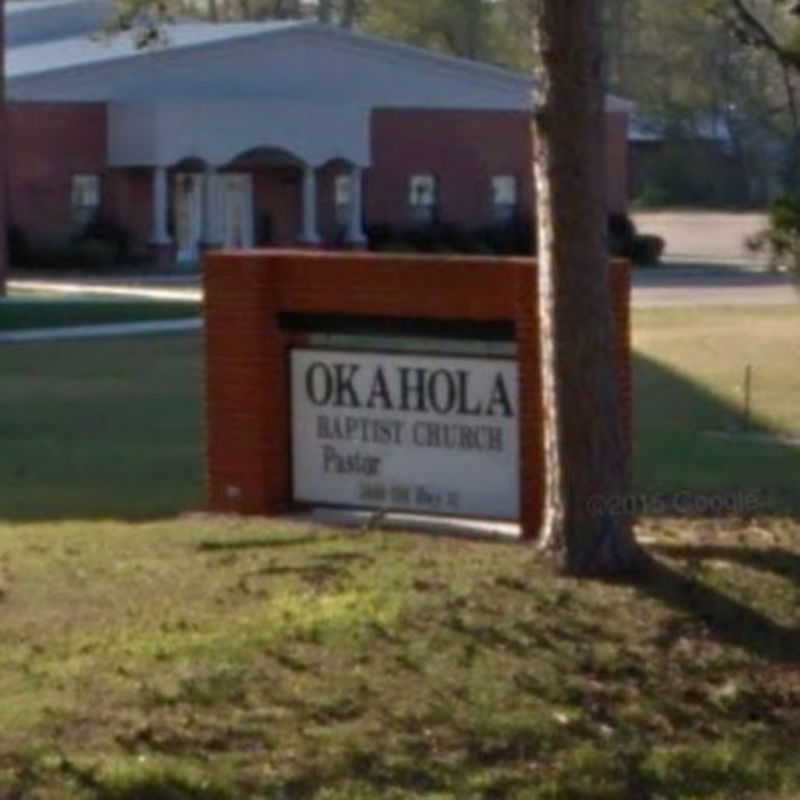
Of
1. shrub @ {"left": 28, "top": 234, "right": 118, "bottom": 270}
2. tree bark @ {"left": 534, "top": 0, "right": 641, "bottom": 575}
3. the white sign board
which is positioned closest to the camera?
tree bark @ {"left": 534, "top": 0, "right": 641, "bottom": 575}

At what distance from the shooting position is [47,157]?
7088 cm

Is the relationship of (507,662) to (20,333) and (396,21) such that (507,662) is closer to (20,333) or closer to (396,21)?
(20,333)

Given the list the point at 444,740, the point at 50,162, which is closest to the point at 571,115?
the point at 444,740

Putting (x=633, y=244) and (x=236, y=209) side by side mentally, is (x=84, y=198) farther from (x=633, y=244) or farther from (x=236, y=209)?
(x=633, y=244)

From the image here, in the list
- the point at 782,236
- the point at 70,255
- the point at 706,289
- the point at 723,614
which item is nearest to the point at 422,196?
the point at 70,255

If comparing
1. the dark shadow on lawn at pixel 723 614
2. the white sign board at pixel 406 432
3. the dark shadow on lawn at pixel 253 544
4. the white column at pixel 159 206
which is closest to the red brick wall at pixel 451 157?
the white column at pixel 159 206

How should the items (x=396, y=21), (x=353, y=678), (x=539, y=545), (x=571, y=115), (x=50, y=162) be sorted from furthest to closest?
(x=396, y=21)
(x=50, y=162)
(x=539, y=545)
(x=571, y=115)
(x=353, y=678)

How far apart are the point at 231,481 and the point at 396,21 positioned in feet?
269

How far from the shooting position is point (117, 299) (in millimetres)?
54875

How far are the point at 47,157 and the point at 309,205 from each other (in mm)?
7127

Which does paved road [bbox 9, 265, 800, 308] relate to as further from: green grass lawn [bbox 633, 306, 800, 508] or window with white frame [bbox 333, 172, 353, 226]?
window with white frame [bbox 333, 172, 353, 226]

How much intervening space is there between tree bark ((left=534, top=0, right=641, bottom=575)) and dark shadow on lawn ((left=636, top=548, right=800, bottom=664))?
9.2 inches

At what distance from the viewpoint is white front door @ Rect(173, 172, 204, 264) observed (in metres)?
72.6

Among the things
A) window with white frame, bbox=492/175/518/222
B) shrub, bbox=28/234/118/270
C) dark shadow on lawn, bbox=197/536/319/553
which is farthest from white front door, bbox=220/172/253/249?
dark shadow on lawn, bbox=197/536/319/553
